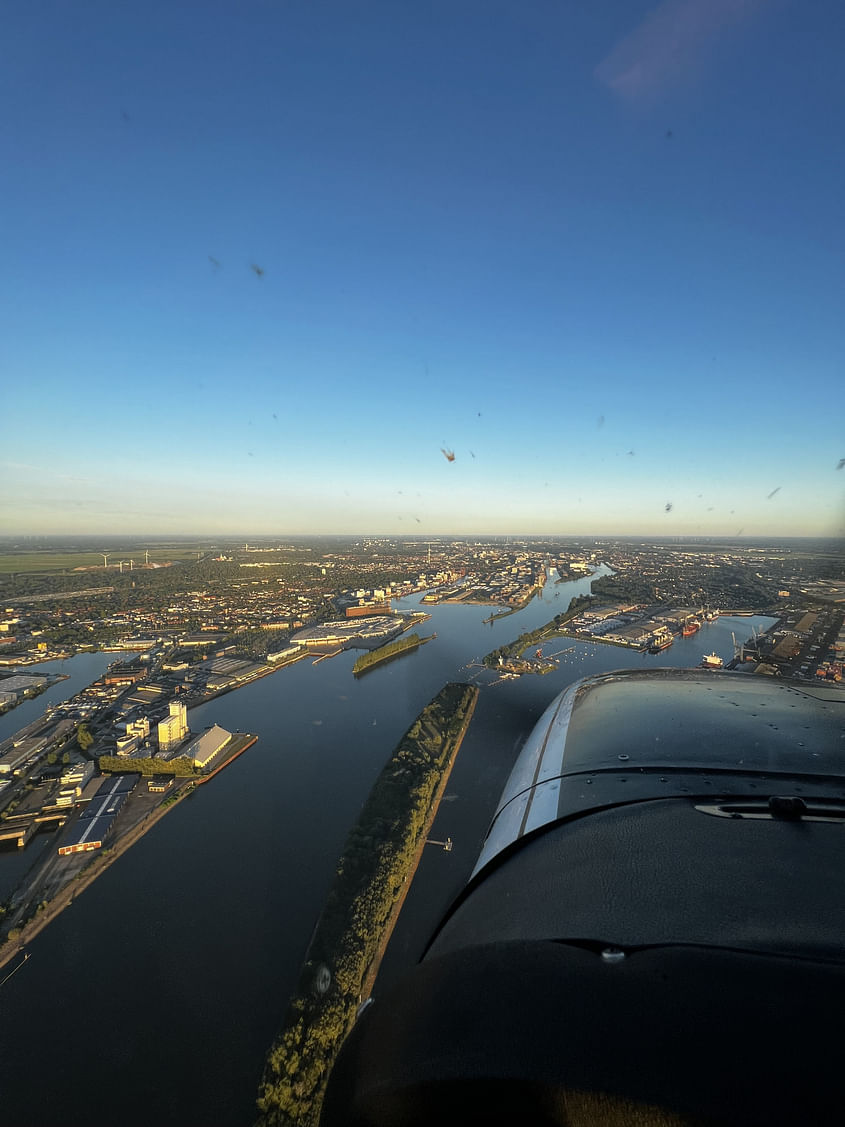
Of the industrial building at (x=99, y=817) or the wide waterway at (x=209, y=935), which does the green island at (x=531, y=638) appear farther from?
the industrial building at (x=99, y=817)

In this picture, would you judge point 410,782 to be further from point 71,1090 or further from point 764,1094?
point 764,1094

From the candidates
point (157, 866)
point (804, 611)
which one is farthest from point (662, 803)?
point (804, 611)

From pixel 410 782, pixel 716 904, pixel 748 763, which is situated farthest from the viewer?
pixel 410 782

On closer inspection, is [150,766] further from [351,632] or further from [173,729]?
[351,632]

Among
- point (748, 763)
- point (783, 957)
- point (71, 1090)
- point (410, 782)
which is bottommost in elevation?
point (71, 1090)

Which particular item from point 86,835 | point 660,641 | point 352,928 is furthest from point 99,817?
point 660,641

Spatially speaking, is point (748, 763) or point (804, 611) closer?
point (748, 763)
